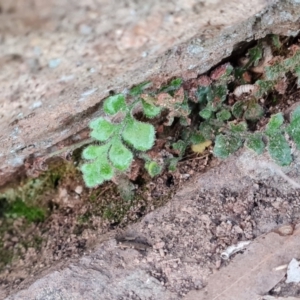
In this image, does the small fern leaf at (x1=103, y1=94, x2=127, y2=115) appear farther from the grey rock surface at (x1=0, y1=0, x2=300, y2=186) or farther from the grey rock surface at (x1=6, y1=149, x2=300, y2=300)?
the grey rock surface at (x1=6, y1=149, x2=300, y2=300)

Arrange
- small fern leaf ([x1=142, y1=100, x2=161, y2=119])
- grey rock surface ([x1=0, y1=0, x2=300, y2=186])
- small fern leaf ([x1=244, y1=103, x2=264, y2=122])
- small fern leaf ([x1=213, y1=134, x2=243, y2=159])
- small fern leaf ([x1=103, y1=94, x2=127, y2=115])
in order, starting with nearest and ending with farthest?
grey rock surface ([x1=0, y1=0, x2=300, y2=186]) < small fern leaf ([x1=103, y1=94, x2=127, y2=115]) < small fern leaf ([x1=142, y1=100, x2=161, y2=119]) < small fern leaf ([x1=213, y1=134, x2=243, y2=159]) < small fern leaf ([x1=244, y1=103, x2=264, y2=122])

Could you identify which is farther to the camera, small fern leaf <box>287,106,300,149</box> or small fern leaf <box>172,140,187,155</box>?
small fern leaf <box>172,140,187,155</box>

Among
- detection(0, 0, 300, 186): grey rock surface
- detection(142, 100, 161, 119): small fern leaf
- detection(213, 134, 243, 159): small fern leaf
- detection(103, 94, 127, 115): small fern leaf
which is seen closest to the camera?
detection(0, 0, 300, 186): grey rock surface

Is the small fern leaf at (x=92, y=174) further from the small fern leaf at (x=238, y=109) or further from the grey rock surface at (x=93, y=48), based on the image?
the small fern leaf at (x=238, y=109)

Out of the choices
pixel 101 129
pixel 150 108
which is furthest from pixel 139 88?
pixel 101 129

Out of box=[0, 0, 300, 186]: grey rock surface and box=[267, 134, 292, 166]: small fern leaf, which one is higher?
box=[0, 0, 300, 186]: grey rock surface

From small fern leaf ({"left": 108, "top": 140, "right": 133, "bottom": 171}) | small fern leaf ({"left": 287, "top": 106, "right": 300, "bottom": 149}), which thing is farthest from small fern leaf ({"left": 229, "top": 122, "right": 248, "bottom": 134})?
small fern leaf ({"left": 108, "top": 140, "right": 133, "bottom": 171})
